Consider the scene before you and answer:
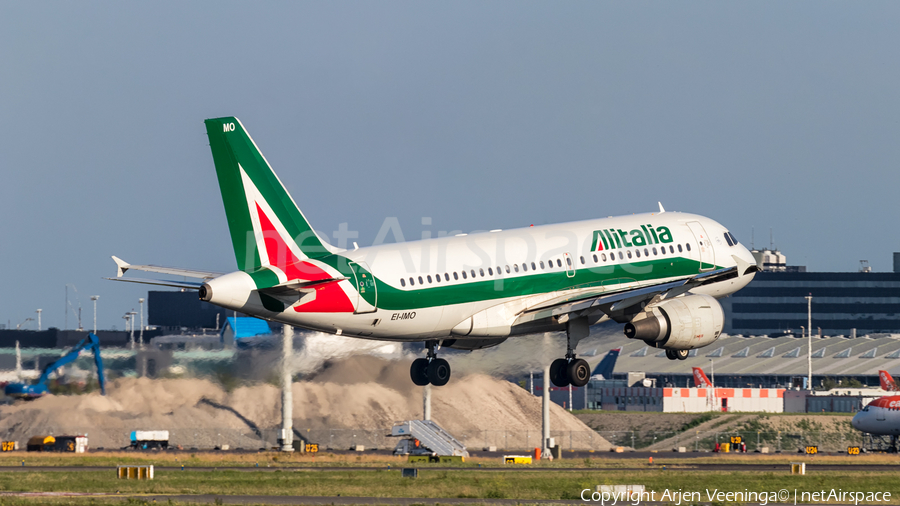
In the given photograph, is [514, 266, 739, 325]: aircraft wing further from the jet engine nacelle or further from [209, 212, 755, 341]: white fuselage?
the jet engine nacelle

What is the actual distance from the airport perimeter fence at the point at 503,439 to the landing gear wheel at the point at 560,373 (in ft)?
107

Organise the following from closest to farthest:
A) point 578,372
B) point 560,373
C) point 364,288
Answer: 1. point 364,288
2. point 578,372
3. point 560,373

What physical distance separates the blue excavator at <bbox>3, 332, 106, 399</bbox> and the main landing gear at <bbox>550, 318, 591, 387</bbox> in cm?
3570

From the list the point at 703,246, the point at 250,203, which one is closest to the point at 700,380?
the point at 703,246

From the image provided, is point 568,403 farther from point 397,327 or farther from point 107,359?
point 397,327

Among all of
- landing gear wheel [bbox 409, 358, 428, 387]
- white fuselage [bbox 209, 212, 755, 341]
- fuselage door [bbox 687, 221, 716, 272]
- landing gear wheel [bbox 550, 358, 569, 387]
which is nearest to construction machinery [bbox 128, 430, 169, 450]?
landing gear wheel [bbox 409, 358, 428, 387]

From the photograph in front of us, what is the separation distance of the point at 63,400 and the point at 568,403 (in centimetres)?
7924

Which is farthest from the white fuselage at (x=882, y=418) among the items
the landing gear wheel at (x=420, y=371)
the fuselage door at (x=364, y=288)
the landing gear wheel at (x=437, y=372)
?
the fuselage door at (x=364, y=288)

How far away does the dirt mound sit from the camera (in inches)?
2985

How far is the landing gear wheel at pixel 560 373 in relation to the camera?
54125 millimetres

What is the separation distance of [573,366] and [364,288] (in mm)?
11448

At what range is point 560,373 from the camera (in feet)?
178

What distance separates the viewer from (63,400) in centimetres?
8181

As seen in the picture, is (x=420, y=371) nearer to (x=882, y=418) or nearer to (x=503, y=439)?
(x=503, y=439)
